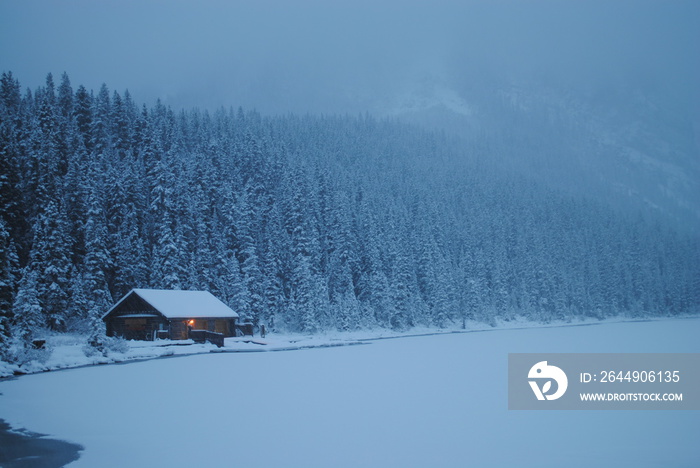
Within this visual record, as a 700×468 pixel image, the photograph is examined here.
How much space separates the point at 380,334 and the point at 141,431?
5953 centimetres

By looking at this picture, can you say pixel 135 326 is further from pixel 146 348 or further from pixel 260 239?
pixel 260 239

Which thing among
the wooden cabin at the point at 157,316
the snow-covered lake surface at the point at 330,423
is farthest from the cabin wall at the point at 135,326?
the snow-covered lake surface at the point at 330,423

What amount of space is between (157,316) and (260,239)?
94.0ft

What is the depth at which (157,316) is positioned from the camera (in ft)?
165

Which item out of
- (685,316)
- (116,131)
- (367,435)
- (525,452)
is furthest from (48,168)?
(685,316)

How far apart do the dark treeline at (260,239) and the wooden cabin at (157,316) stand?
8.40 feet

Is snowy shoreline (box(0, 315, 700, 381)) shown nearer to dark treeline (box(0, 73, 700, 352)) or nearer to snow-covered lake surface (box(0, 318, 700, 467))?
dark treeline (box(0, 73, 700, 352))

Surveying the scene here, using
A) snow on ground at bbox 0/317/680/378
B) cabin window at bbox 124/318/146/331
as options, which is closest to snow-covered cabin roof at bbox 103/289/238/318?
cabin window at bbox 124/318/146/331

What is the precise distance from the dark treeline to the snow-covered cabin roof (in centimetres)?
412

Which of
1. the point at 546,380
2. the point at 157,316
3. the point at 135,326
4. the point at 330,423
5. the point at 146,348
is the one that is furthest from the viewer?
the point at 135,326

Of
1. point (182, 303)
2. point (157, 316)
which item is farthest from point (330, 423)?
point (182, 303)

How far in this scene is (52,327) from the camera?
4800 cm

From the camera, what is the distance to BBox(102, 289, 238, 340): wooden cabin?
50.3m

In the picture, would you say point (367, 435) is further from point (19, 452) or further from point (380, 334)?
point (380, 334)
